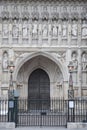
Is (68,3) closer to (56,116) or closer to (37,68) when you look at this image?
(37,68)

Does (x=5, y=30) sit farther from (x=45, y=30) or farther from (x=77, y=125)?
(x=77, y=125)

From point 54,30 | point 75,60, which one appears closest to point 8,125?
point 75,60

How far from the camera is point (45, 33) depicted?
985 inches

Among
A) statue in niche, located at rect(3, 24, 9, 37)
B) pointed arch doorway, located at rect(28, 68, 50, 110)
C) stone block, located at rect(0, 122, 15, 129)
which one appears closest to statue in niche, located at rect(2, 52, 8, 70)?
statue in niche, located at rect(3, 24, 9, 37)

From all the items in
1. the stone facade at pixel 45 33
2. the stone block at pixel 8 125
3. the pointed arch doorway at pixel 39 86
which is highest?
the stone facade at pixel 45 33

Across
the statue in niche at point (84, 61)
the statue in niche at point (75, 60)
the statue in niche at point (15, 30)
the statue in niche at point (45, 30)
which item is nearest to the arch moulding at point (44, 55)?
the statue in niche at point (75, 60)

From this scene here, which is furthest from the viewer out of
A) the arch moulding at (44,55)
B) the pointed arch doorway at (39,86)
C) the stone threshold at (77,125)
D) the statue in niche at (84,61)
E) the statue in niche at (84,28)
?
the pointed arch doorway at (39,86)

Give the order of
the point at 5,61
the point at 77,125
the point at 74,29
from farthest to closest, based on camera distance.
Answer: the point at 74,29, the point at 5,61, the point at 77,125

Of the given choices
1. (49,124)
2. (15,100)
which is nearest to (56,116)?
(49,124)

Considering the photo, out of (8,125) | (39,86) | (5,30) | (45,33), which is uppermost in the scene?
(5,30)

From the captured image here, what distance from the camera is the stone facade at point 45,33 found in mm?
24734

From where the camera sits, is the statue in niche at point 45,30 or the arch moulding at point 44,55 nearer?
the arch moulding at point 44,55

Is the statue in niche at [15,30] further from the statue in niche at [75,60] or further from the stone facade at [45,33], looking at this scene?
the statue in niche at [75,60]

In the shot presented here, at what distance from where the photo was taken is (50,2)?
25.1 meters
